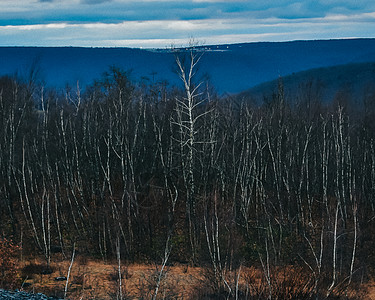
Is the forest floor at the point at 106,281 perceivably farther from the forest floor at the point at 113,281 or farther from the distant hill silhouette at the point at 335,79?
the distant hill silhouette at the point at 335,79

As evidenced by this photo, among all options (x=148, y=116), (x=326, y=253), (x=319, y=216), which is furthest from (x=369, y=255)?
(x=148, y=116)

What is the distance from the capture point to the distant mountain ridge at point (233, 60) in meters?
182

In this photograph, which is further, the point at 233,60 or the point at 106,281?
the point at 233,60

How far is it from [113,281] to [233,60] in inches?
7015

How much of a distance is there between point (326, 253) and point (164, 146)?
1244 centimetres

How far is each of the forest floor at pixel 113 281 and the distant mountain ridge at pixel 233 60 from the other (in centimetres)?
16327

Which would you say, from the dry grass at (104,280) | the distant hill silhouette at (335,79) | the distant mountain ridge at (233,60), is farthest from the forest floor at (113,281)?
the distant mountain ridge at (233,60)

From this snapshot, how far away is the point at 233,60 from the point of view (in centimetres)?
19025

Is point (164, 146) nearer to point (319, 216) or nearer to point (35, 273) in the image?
point (319, 216)

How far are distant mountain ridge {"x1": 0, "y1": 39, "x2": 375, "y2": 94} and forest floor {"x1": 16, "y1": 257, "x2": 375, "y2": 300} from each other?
16327 centimetres

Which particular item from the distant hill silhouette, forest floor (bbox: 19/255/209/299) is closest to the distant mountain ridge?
the distant hill silhouette

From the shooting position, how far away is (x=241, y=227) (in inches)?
889

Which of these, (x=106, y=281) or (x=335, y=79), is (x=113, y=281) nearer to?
(x=106, y=281)

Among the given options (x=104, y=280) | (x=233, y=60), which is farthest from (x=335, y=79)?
(x=104, y=280)
